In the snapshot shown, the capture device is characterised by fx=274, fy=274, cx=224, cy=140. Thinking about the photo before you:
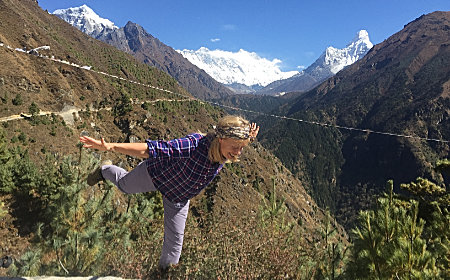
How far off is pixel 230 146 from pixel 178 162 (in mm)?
711

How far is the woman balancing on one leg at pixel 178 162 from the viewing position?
11.0 feet

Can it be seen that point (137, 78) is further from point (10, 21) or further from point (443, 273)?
point (443, 273)

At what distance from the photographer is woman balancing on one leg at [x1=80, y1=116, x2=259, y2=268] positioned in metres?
3.34

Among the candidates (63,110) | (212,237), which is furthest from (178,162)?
(63,110)

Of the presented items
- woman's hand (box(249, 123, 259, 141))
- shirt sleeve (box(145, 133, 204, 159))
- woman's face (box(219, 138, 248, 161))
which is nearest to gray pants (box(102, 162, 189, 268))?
shirt sleeve (box(145, 133, 204, 159))

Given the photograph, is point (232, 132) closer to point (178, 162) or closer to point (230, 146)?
point (230, 146)

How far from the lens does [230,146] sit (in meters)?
3.37

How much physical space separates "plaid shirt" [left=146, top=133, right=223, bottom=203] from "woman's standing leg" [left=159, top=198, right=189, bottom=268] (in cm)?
31

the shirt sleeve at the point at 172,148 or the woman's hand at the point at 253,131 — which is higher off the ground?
the woman's hand at the point at 253,131

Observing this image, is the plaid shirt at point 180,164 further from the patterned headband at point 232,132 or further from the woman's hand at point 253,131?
the woman's hand at point 253,131

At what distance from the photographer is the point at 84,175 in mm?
6609

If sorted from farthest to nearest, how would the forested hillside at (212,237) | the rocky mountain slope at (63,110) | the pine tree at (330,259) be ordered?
the rocky mountain slope at (63,110) < the pine tree at (330,259) < the forested hillside at (212,237)

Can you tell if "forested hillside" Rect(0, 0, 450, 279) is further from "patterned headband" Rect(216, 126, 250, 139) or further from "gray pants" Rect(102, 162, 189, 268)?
"patterned headband" Rect(216, 126, 250, 139)

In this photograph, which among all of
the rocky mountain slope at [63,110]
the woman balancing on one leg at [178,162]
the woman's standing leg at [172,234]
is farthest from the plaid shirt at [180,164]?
the rocky mountain slope at [63,110]
